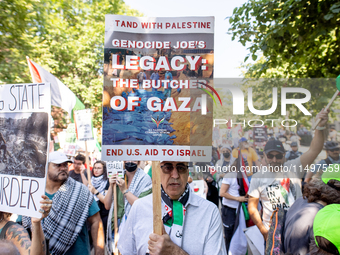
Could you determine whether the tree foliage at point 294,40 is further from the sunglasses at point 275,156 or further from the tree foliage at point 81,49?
the tree foliage at point 81,49

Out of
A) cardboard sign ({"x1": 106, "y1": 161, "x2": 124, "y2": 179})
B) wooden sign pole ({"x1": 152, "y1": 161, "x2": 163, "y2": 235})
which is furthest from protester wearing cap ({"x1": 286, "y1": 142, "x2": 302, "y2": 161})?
wooden sign pole ({"x1": 152, "y1": 161, "x2": 163, "y2": 235})

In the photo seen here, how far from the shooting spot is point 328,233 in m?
1.68

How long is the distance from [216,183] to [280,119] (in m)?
1.73

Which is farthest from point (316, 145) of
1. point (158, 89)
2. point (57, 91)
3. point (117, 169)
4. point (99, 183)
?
point (57, 91)

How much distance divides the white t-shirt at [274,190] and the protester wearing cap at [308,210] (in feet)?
4.57

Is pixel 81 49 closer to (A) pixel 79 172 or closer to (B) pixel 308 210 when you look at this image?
(A) pixel 79 172

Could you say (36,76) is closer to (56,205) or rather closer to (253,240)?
(56,205)

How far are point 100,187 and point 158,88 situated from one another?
3.28m

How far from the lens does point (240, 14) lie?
17.3 feet

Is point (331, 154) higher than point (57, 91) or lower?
lower

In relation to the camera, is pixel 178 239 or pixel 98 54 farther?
pixel 98 54

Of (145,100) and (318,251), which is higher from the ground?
(145,100)

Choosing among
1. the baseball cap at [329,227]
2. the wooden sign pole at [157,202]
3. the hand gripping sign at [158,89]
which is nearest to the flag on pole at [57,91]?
the hand gripping sign at [158,89]

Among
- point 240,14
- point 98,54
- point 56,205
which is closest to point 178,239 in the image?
→ point 56,205
